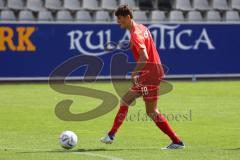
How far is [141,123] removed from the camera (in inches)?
590

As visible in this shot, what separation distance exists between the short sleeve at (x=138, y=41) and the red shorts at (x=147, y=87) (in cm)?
56

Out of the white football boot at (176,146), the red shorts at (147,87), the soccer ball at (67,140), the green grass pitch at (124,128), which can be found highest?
the red shorts at (147,87)

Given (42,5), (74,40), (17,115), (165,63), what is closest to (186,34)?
(165,63)

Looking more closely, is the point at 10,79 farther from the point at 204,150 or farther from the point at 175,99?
the point at 204,150

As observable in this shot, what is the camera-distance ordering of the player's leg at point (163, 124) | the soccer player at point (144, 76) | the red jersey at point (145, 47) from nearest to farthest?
the red jersey at point (145, 47), the soccer player at point (144, 76), the player's leg at point (163, 124)

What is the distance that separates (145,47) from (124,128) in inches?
142

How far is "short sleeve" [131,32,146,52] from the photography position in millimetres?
10715

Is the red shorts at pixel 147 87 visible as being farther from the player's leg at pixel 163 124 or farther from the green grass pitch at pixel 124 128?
the green grass pitch at pixel 124 128

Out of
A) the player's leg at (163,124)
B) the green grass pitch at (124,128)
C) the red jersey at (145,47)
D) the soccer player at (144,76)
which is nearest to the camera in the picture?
the green grass pitch at (124,128)

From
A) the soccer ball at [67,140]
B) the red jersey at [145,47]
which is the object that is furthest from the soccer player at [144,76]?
the soccer ball at [67,140]

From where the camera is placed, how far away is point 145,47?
1083 centimetres

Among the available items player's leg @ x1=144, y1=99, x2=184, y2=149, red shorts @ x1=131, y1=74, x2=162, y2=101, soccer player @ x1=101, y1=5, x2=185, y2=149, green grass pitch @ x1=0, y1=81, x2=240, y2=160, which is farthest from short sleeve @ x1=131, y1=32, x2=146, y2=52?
green grass pitch @ x1=0, y1=81, x2=240, y2=160

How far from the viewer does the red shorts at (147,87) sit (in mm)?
11102

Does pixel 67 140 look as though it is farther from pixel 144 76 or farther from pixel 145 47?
pixel 145 47
